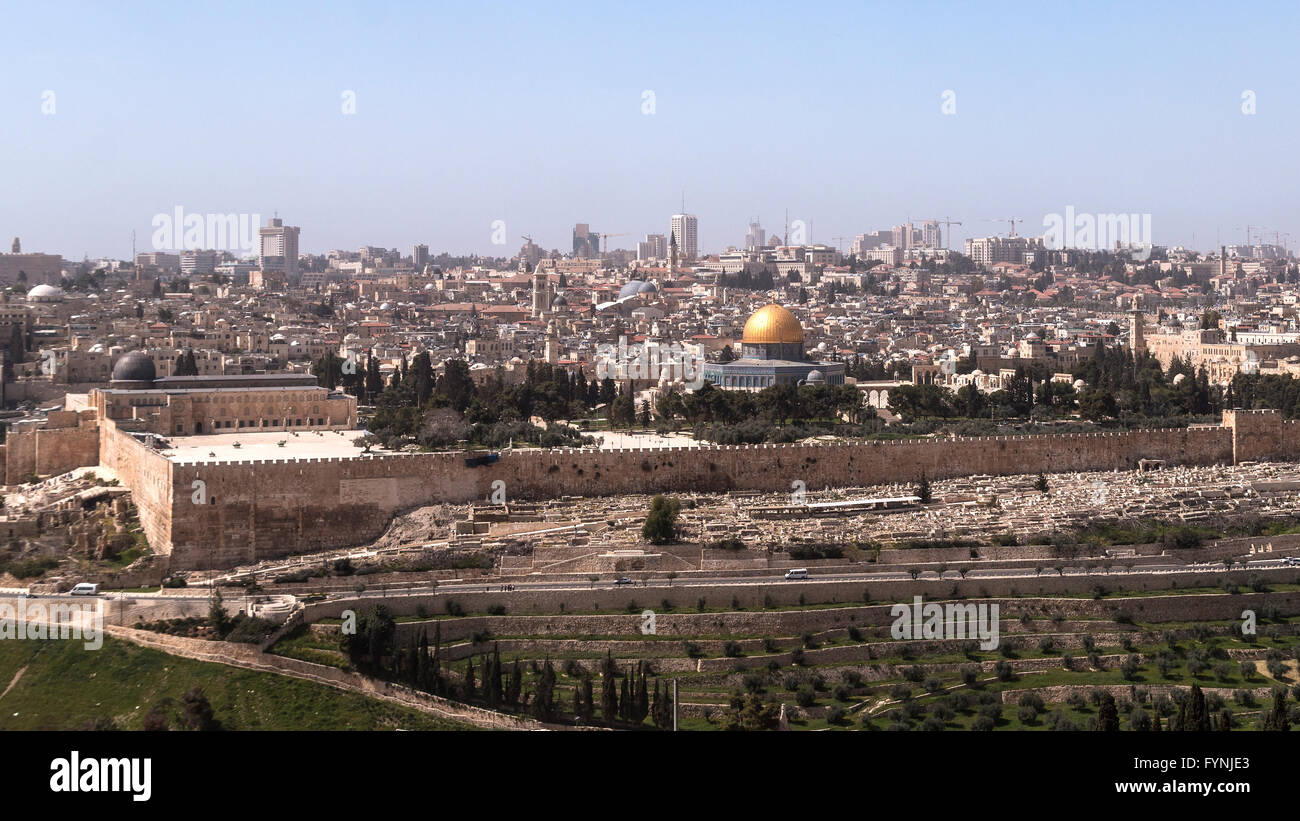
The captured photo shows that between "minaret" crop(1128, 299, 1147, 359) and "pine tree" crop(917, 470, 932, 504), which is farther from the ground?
"minaret" crop(1128, 299, 1147, 359)

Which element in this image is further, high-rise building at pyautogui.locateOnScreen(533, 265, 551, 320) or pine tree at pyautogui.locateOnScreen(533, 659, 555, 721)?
high-rise building at pyautogui.locateOnScreen(533, 265, 551, 320)

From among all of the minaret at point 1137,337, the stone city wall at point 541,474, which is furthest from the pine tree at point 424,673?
the minaret at point 1137,337

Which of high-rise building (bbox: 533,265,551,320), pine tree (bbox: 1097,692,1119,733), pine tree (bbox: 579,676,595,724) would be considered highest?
high-rise building (bbox: 533,265,551,320)

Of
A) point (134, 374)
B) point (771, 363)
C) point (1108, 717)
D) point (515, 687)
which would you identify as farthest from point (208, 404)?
point (1108, 717)

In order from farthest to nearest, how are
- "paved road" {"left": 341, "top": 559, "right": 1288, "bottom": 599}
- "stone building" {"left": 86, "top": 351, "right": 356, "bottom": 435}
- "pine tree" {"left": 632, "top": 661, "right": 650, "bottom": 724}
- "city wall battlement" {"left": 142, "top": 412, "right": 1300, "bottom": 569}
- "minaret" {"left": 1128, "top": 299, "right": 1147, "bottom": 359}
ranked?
"minaret" {"left": 1128, "top": 299, "right": 1147, "bottom": 359} → "stone building" {"left": 86, "top": 351, "right": 356, "bottom": 435} → "city wall battlement" {"left": 142, "top": 412, "right": 1300, "bottom": 569} → "paved road" {"left": 341, "top": 559, "right": 1288, "bottom": 599} → "pine tree" {"left": 632, "top": 661, "right": 650, "bottom": 724}

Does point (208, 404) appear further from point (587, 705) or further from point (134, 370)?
point (587, 705)

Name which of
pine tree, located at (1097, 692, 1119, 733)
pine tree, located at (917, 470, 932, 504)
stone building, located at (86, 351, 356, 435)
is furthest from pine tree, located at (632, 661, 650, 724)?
stone building, located at (86, 351, 356, 435)

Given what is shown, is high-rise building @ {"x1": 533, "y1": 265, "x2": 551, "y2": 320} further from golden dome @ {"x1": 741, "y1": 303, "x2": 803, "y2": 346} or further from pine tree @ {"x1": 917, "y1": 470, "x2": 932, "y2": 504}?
pine tree @ {"x1": 917, "y1": 470, "x2": 932, "y2": 504}

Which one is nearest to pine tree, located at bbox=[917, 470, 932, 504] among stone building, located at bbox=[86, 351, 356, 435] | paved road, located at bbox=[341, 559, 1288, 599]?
paved road, located at bbox=[341, 559, 1288, 599]

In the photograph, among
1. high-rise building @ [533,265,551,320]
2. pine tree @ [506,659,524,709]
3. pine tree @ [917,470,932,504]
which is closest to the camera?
pine tree @ [506,659,524,709]
